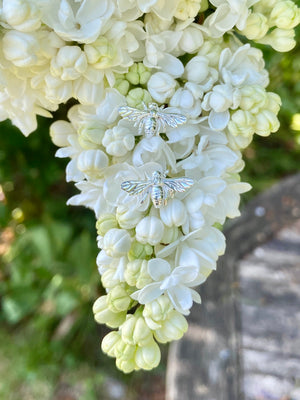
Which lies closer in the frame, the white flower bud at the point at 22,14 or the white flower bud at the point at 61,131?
the white flower bud at the point at 22,14

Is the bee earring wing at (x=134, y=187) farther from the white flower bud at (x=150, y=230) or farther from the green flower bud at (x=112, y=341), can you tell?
the green flower bud at (x=112, y=341)

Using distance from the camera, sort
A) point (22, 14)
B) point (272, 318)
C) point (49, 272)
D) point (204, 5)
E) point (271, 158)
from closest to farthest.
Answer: point (22, 14) < point (204, 5) < point (272, 318) < point (49, 272) < point (271, 158)

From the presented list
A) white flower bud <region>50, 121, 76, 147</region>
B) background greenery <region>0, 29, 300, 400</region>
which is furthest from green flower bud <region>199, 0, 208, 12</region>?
background greenery <region>0, 29, 300, 400</region>

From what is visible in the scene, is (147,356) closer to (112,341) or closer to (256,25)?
(112,341)

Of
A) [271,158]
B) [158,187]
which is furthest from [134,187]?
[271,158]

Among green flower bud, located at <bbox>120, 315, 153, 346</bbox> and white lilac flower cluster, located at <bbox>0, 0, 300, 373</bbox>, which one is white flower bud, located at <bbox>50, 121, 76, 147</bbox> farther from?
green flower bud, located at <bbox>120, 315, 153, 346</bbox>

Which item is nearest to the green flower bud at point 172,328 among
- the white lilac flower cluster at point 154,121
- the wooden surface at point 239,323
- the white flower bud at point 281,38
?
the white lilac flower cluster at point 154,121
